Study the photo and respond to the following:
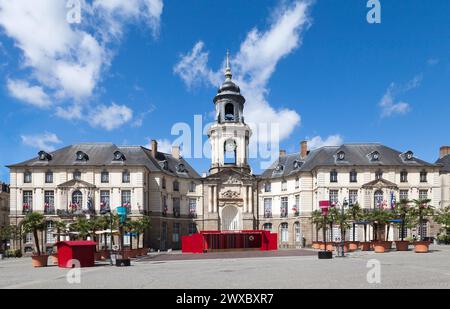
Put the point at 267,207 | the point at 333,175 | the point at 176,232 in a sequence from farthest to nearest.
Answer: the point at 267,207 < the point at 176,232 < the point at 333,175

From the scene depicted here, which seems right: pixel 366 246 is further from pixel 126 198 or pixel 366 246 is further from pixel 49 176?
pixel 49 176

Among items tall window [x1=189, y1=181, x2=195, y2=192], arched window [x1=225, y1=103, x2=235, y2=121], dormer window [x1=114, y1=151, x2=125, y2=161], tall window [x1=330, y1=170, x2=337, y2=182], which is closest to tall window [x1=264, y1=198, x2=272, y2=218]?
tall window [x1=189, y1=181, x2=195, y2=192]

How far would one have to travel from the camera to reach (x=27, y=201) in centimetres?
5394

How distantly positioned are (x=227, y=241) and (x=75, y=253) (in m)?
23.8

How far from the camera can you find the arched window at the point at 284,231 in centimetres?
6022

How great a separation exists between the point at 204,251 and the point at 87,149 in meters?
20.3

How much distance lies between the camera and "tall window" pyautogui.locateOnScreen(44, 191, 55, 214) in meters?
53.4

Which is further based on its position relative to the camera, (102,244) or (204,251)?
(102,244)

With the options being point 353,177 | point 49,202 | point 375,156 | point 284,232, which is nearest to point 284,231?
point 284,232

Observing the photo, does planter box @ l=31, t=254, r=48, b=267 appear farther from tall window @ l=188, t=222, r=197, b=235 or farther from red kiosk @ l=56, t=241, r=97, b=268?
tall window @ l=188, t=222, r=197, b=235

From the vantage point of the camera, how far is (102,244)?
52.8 meters

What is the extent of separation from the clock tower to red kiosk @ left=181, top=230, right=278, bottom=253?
14.1 m
